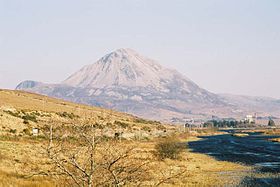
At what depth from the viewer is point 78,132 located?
13531 mm

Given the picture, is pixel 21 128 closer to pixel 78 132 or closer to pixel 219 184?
pixel 219 184

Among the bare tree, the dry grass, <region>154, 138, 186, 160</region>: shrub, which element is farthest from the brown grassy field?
<region>154, 138, 186, 160</region>: shrub

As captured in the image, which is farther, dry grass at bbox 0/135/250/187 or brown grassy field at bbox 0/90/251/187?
dry grass at bbox 0/135/250/187

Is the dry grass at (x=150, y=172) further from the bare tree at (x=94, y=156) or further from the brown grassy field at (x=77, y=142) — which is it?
the bare tree at (x=94, y=156)

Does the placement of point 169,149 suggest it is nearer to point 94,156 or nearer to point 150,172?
point 150,172

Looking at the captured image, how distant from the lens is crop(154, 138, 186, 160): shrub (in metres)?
68.2

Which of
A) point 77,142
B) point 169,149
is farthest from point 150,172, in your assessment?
point 169,149

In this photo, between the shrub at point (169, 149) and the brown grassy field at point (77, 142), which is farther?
the shrub at point (169, 149)

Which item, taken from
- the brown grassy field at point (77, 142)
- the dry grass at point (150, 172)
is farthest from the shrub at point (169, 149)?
the dry grass at point (150, 172)

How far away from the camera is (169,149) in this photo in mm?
68812

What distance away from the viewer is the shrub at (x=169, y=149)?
68.2m

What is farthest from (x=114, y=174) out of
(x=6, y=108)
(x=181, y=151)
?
(x=6, y=108)

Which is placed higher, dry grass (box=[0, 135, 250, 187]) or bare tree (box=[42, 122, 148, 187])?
bare tree (box=[42, 122, 148, 187])

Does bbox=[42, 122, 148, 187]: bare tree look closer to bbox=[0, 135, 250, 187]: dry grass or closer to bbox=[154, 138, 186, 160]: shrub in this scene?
bbox=[0, 135, 250, 187]: dry grass
